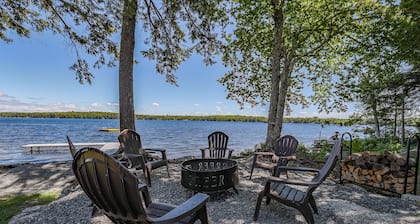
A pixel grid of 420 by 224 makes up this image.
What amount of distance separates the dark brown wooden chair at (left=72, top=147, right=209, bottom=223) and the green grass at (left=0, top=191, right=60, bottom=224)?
1955 millimetres

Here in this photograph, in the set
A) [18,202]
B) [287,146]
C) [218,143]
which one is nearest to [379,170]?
[287,146]

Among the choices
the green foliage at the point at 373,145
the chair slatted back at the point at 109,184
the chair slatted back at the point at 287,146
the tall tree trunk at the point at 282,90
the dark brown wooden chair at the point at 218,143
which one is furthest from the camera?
the tall tree trunk at the point at 282,90

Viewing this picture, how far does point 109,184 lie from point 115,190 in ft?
0.21

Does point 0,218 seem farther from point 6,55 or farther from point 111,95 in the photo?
point 6,55

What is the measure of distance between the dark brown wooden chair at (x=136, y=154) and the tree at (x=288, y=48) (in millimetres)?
3503

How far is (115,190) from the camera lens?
1601 millimetres

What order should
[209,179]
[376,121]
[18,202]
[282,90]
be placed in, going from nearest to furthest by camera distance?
[209,179]
[18,202]
[282,90]
[376,121]

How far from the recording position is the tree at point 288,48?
234 inches

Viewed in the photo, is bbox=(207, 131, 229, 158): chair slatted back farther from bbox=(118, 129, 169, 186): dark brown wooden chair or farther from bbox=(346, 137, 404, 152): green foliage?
bbox=(346, 137, 404, 152): green foliage

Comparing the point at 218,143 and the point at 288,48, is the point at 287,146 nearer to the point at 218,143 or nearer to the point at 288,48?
the point at 218,143

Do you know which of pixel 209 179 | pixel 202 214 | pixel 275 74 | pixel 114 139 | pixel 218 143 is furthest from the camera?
pixel 114 139

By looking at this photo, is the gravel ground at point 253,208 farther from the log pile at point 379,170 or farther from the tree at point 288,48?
the tree at point 288,48

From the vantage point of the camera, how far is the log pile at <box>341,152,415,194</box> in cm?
380

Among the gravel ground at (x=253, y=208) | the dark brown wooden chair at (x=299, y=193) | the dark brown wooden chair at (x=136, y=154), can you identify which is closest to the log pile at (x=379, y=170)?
the gravel ground at (x=253, y=208)
